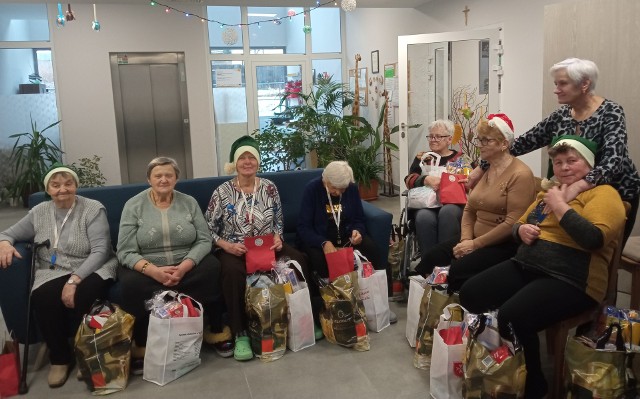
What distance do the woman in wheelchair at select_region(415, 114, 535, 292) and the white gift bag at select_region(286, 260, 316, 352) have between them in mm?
774

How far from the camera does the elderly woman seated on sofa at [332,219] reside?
3.19 m

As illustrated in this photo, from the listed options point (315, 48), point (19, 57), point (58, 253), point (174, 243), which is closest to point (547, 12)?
point (174, 243)

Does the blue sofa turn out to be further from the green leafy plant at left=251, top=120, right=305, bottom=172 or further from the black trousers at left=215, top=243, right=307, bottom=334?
the green leafy plant at left=251, top=120, right=305, bottom=172

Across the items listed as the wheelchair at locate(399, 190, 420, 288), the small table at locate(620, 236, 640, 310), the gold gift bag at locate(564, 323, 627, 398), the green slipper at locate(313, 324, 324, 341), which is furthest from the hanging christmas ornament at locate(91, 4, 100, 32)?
the gold gift bag at locate(564, 323, 627, 398)

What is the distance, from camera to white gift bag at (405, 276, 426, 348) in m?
2.85

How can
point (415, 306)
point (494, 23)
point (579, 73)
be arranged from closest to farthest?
1. point (579, 73)
2. point (415, 306)
3. point (494, 23)

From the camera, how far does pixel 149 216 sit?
9.66ft

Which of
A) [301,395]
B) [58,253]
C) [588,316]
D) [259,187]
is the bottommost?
[301,395]

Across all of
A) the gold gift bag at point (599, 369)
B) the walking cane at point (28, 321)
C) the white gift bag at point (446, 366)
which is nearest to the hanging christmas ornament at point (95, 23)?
the walking cane at point (28, 321)

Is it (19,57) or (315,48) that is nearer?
(19,57)

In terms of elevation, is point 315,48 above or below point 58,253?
above

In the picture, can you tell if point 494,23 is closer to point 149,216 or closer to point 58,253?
point 149,216

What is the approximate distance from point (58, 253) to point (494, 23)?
13.6 ft

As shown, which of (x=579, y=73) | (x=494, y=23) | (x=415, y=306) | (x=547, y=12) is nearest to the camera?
(x=579, y=73)
